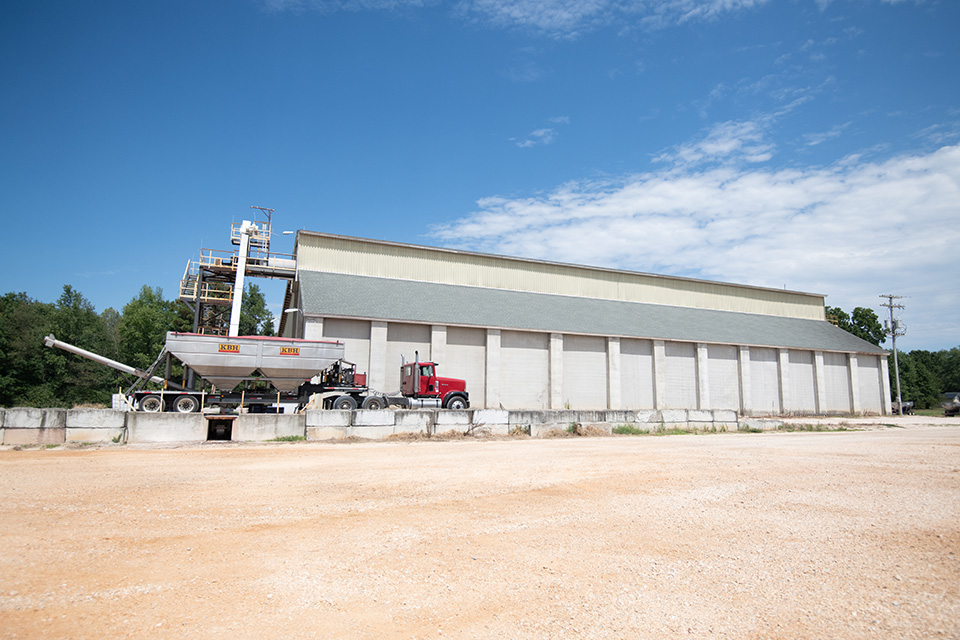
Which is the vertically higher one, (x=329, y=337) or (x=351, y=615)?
(x=329, y=337)

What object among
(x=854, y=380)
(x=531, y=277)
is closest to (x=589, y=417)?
(x=531, y=277)

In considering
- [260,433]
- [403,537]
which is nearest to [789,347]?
[260,433]

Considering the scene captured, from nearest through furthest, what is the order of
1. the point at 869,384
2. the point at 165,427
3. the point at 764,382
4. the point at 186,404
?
the point at 165,427 < the point at 186,404 < the point at 764,382 < the point at 869,384

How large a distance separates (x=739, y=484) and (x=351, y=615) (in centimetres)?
808

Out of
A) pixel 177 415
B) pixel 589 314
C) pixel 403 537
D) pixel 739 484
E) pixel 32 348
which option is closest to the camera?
pixel 403 537

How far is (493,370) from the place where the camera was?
3166cm

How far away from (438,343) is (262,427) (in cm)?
1397

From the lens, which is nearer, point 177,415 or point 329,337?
point 177,415

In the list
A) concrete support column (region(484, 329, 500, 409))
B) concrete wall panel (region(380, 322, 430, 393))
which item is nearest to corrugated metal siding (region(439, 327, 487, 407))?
concrete support column (region(484, 329, 500, 409))

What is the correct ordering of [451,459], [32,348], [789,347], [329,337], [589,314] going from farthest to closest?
[32,348] → [789,347] → [589,314] → [329,337] → [451,459]

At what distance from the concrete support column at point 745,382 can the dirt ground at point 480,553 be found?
2830 centimetres

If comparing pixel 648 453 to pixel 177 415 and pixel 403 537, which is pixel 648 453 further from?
pixel 177 415

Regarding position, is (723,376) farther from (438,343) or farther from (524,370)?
(438,343)

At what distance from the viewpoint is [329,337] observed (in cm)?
2872
